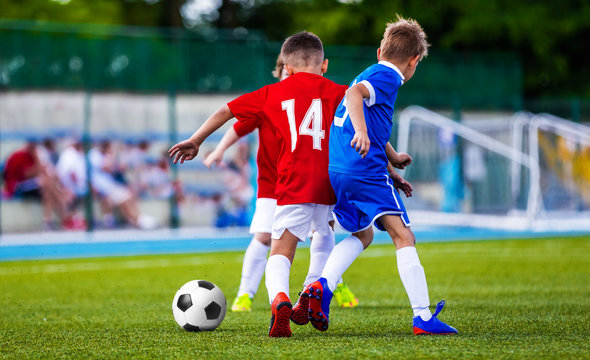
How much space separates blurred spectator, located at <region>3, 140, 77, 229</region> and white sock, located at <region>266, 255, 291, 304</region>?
13126 millimetres

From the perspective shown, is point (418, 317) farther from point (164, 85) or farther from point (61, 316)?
point (164, 85)

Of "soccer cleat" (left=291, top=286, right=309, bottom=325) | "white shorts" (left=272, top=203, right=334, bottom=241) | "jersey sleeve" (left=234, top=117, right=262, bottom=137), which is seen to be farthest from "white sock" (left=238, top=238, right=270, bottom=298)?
"soccer cleat" (left=291, top=286, right=309, bottom=325)

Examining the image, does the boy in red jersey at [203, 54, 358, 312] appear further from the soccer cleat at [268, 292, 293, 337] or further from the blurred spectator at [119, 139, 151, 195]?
the blurred spectator at [119, 139, 151, 195]

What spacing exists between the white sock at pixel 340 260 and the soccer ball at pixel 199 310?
0.73 m

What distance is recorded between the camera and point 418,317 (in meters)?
4.30

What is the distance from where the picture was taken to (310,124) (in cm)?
457

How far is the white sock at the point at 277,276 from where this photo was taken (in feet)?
14.4

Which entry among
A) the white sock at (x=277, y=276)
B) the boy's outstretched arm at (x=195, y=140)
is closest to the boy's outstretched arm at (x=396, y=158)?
the white sock at (x=277, y=276)

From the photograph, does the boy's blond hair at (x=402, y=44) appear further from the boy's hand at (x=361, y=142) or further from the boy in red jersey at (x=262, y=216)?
the boy in red jersey at (x=262, y=216)

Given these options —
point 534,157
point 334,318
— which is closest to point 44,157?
point 534,157

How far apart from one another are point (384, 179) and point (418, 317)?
28.8 inches

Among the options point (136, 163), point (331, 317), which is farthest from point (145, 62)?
point (331, 317)

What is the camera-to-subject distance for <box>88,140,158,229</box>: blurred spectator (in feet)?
56.7

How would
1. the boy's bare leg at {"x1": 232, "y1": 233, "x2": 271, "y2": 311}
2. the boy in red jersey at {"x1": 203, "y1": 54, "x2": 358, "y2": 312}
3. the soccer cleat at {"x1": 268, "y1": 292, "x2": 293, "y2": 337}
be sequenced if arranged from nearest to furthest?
the soccer cleat at {"x1": 268, "y1": 292, "x2": 293, "y2": 337}
the boy in red jersey at {"x1": 203, "y1": 54, "x2": 358, "y2": 312}
the boy's bare leg at {"x1": 232, "y1": 233, "x2": 271, "y2": 311}
